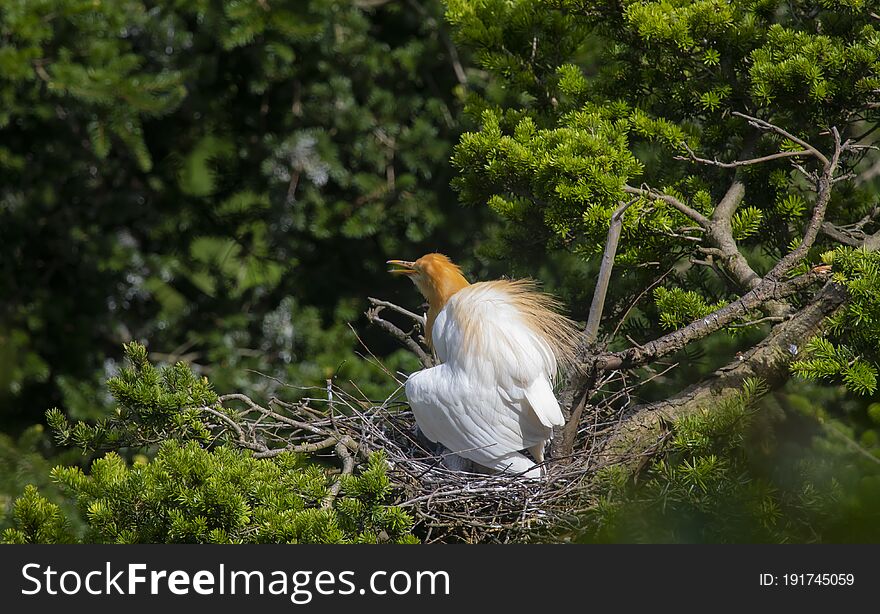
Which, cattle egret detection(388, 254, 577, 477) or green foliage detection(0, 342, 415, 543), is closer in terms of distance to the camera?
green foliage detection(0, 342, 415, 543)

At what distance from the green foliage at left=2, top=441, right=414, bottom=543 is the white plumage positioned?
55 centimetres

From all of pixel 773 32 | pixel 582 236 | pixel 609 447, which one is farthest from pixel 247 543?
pixel 773 32

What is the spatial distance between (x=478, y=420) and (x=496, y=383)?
11cm

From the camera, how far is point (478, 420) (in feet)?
8.21

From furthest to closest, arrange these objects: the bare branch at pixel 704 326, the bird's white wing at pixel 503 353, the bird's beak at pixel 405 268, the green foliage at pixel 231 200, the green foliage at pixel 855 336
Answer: the green foliage at pixel 231 200
the bird's beak at pixel 405 268
the bird's white wing at pixel 503 353
the bare branch at pixel 704 326
the green foliage at pixel 855 336

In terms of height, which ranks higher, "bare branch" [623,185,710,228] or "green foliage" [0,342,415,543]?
"bare branch" [623,185,710,228]

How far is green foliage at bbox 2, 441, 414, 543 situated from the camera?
188cm

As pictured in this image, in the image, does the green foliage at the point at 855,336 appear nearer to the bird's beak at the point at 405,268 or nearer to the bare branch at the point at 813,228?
the bare branch at the point at 813,228

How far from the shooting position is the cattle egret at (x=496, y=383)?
2.49 meters

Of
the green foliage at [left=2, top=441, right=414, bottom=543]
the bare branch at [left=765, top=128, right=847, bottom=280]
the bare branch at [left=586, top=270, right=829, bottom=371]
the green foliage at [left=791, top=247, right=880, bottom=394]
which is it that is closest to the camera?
the green foliage at [left=2, top=441, right=414, bottom=543]

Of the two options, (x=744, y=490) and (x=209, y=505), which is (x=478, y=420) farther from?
(x=744, y=490)

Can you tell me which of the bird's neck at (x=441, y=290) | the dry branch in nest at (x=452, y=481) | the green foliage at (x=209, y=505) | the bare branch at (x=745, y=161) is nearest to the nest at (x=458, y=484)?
the dry branch in nest at (x=452, y=481)

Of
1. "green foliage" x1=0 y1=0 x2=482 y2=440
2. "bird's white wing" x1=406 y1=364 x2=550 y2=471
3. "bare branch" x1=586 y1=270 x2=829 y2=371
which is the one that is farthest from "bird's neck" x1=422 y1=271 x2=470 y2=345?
"green foliage" x1=0 y1=0 x2=482 y2=440

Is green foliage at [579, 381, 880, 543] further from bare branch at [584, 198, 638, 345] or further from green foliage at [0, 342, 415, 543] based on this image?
green foliage at [0, 342, 415, 543]
